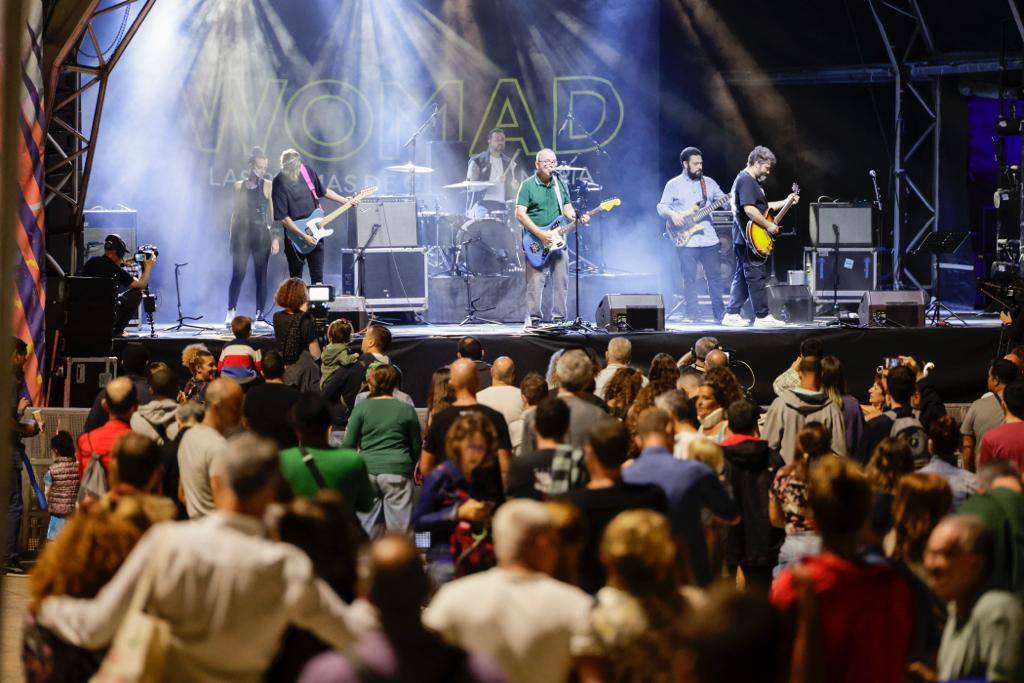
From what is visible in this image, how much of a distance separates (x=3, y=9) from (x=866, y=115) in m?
15.7

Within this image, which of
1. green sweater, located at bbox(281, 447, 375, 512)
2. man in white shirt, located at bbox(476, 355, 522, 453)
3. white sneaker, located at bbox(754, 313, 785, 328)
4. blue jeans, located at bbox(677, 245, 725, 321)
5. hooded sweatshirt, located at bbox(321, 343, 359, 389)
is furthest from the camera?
blue jeans, located at bbox(677, 245, 725, 321)

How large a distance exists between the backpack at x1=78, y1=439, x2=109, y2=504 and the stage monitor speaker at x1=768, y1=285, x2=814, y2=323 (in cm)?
942

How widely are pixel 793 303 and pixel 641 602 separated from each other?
10727mm

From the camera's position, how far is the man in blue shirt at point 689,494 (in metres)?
4.62

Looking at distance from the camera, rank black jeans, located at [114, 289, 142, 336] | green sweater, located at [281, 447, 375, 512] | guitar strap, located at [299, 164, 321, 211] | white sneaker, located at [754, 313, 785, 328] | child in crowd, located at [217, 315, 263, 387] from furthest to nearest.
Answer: guitar strap, located at [299, 164, 321, 211] < white sneaker, located at [754, 313, 785, 328] < black jeans, located at [114, 289, 142, 336] < child in crowd, located at [217, 315, 263, 387] < green sweater, located at [281, 447, 375, 512]

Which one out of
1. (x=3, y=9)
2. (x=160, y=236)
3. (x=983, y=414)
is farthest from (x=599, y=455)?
(x=160, y=236)

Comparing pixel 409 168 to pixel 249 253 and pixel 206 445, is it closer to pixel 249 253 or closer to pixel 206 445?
pixel 249 253

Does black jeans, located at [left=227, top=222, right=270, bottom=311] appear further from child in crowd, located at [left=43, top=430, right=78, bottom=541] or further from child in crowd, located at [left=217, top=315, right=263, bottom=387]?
child in crowd, located at [left=43, top=430, right=78, bottom=541]

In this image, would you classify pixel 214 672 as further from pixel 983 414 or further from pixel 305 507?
pixel 983 414

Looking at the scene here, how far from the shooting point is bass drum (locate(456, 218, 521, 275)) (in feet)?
50.7

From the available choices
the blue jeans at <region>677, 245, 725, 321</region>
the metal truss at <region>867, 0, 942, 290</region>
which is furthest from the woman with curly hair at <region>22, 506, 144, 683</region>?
the metal truss at <region>867, 0, 942, 290</region>

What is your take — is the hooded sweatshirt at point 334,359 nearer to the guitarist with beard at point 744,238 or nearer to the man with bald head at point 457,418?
the man with bald head at point 457,418

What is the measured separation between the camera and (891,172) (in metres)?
16.7

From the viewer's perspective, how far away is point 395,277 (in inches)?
564
